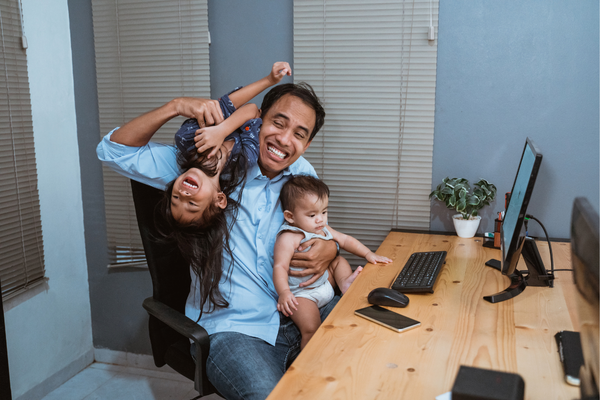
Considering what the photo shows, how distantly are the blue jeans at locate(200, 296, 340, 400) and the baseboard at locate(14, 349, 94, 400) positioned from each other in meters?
1.58

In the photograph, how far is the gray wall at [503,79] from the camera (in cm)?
215

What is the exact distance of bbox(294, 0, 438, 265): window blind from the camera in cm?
231

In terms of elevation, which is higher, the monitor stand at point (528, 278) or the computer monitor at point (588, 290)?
the computer monitor at point (588, 290)

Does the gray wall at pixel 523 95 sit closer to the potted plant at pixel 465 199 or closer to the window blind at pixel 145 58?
the potted plant at pixel 465 199

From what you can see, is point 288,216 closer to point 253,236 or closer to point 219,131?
point 253,236

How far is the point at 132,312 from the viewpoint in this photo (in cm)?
292

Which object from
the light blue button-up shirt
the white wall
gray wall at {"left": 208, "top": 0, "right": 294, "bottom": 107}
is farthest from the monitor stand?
the white wall

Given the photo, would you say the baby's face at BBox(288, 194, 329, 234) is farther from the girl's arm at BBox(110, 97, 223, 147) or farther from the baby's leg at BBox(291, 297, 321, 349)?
the girl's arm at BBox(110, 97, 223, 147)

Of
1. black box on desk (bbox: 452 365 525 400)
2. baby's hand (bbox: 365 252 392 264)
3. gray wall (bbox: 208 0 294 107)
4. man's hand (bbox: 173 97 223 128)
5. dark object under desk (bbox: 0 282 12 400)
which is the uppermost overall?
gray wall (bbox: 208 0 294 107)

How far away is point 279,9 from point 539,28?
1266 mm

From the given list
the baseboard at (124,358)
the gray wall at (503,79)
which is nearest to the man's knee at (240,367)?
the gray wall at (503,79)

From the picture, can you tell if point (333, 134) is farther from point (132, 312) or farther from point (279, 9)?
point (132, 312)

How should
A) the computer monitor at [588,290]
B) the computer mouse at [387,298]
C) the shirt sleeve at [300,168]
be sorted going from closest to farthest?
the computer monitor at [588,290]
the computer mouse at [387,298]
the shirt sleeve at [300,168]

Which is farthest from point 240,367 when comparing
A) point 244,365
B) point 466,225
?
point 466,225
